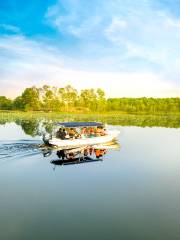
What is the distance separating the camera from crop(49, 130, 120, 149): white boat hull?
3309cm

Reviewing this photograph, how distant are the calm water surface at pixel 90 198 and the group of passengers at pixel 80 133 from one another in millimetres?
4190

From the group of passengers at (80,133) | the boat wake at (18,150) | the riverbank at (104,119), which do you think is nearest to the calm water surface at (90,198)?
the boat wake at (18,150)

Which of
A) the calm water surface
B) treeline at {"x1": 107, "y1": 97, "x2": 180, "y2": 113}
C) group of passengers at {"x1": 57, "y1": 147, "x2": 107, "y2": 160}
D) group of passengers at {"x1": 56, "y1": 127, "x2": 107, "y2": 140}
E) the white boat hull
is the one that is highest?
treeline at {"x1": 107, "y1": 97, "x2": 180, "y2": 113}

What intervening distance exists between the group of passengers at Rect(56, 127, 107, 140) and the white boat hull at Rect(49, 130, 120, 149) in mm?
476

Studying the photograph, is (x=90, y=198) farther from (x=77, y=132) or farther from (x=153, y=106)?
(x=153, y=106)

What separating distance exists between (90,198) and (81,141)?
18322 mm

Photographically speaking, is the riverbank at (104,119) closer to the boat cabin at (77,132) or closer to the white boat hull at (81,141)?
the white boat hull at (81,141)

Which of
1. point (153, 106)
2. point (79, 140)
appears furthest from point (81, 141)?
point (153, 106)

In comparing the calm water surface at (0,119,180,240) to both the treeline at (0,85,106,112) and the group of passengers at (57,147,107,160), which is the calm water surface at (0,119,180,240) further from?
the treeline at (0,85,106,112)

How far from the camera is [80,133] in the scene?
36.9 meters

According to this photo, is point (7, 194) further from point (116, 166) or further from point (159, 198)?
point (116, 166)

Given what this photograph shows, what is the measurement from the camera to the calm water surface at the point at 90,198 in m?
12.9

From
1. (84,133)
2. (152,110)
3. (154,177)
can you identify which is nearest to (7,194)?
(154,177)

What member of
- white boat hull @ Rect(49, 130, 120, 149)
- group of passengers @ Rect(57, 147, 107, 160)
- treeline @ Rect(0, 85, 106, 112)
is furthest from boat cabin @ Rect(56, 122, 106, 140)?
treeline @ Rect(0, 85, 106, 112)
